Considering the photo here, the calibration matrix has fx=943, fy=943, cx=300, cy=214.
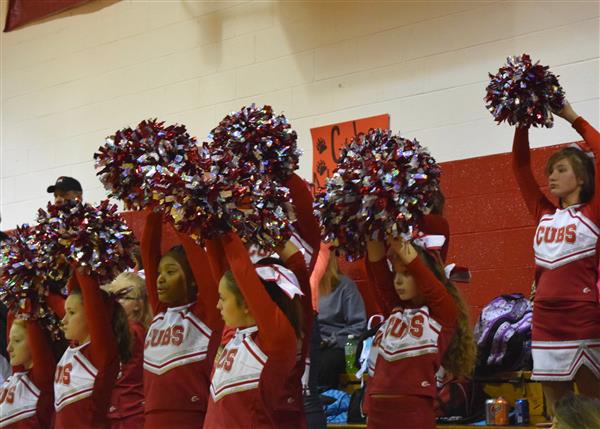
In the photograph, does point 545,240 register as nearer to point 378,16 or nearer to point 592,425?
point 592,425

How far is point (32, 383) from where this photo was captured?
13.5 feet

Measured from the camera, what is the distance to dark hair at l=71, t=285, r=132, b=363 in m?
3.79

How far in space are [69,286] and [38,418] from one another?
2.09ft

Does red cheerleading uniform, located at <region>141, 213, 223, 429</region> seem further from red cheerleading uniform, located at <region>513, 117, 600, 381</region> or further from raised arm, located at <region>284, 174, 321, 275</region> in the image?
red cheerleading uniform, located at <region>513, 117, 600, 381</region>

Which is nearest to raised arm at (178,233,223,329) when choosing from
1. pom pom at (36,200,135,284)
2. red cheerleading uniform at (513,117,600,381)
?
pom pom at (36,200,135,284)

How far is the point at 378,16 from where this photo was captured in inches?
212

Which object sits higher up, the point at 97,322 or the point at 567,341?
the point at 97,322

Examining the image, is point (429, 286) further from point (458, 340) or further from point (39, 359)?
point (39, 359)

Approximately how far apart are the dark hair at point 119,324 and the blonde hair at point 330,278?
4.13 ft

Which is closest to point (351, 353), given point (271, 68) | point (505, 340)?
point (505, 340)

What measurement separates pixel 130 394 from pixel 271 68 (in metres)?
2.53

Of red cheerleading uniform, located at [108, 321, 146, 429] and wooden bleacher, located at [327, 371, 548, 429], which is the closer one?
wooden bleacher, located at [327, 371, 548, 429]

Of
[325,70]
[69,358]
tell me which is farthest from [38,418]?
[325,70]

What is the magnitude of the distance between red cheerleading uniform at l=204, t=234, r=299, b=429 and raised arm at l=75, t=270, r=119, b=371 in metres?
0.70
